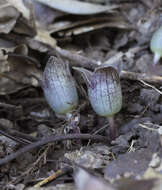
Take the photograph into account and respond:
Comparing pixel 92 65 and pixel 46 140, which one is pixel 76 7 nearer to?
pixel 92 65

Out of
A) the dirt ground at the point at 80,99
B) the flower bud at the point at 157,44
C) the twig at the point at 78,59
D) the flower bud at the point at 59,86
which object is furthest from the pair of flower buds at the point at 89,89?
the flower bud at the point at 157,44

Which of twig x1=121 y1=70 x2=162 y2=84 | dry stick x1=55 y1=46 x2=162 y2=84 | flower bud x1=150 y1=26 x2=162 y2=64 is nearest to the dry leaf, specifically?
dry stick x1=55 y1=46 x2=162 y2=84

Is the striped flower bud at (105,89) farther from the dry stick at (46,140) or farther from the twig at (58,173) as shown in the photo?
the twig at (58,173)

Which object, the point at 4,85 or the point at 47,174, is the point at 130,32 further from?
the point at 47,174

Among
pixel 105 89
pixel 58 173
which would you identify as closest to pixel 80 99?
pixel 105 89

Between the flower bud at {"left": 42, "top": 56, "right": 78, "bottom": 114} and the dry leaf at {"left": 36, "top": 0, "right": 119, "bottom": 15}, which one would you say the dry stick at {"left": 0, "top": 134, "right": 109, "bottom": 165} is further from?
the dry leaf at {"left": 36, "top": 0, "right": 119, "bottom": 15}
